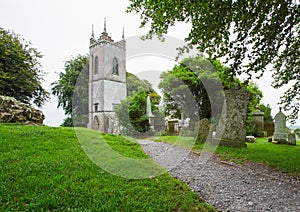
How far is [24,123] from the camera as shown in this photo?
34.3 ft

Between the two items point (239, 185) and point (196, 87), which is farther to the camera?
point (196, 87)

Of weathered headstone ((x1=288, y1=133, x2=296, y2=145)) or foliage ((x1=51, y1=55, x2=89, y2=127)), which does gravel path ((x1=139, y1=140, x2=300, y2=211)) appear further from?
foliage ((x1=51, y1=55, x2=89, y2=127))

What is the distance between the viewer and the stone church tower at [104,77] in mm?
22469

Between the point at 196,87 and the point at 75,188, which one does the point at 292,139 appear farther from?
the point at 75,188

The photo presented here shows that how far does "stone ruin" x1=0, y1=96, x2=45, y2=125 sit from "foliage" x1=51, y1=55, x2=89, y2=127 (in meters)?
12.3

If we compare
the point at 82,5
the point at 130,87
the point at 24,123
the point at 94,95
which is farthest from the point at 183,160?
the point at 94,95

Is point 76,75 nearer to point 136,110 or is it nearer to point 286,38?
point 136,110

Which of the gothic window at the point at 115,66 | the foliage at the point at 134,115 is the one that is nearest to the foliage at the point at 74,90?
the gothic window at the point at 115,66

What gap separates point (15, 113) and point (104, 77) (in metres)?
13.2

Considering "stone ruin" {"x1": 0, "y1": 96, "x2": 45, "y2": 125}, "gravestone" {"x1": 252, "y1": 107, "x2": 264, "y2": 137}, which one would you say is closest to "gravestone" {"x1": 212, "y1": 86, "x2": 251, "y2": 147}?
"gravestone" {"x1": 252, "y1": 107, "x2": 264, "y2": 137}

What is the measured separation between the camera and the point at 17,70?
16.8 meters

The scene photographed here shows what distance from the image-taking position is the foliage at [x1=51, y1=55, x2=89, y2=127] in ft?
78.6

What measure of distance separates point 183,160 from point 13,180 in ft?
15.8

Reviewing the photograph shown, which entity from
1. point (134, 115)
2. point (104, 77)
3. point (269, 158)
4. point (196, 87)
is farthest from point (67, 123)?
point (269, 158)
